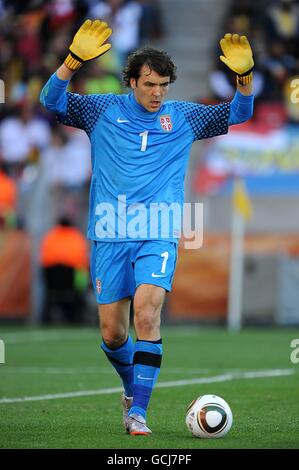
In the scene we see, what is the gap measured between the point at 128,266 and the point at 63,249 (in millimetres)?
10767

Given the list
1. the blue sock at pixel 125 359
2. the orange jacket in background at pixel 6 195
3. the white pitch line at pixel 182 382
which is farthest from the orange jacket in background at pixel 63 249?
the blue sock at pixel 125 359

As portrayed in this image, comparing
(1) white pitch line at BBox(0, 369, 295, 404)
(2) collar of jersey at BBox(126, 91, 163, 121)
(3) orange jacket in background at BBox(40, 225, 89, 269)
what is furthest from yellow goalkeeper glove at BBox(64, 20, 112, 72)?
(3) orange jacket in background at BBox(40, 225, 89, 269)

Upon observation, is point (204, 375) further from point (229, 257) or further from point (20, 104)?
point (20, 104)

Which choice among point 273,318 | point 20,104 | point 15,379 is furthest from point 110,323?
point 20,104

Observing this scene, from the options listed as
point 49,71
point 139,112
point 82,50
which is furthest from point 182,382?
point 49,71

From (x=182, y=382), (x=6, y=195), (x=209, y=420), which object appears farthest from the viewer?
(x=6, y=195)

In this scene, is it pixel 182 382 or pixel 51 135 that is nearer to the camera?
pixel 182 382

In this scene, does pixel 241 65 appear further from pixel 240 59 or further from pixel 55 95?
pixel 55 95

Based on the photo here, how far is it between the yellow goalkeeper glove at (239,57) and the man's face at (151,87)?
0.47 m

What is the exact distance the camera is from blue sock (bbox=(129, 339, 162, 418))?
742cm

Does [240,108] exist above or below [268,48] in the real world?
below

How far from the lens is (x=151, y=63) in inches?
302

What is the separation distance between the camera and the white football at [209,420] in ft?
23.7

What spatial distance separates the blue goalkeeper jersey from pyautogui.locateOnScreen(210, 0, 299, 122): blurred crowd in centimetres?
1257
